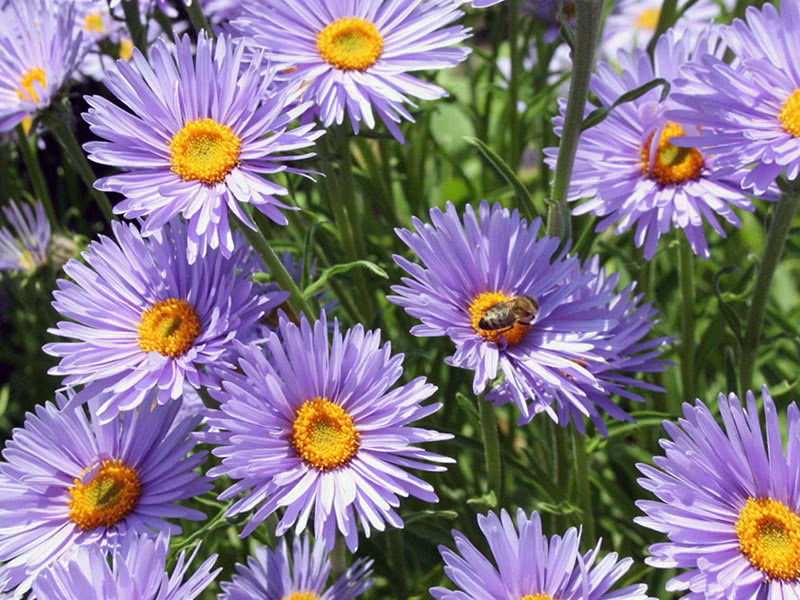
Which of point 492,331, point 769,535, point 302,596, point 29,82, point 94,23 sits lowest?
point 302,596

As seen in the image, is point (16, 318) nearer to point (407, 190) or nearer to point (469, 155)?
point (407, 190)

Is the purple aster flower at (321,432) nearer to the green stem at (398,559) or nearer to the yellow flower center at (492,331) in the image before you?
the yellow flower center at (492,331)

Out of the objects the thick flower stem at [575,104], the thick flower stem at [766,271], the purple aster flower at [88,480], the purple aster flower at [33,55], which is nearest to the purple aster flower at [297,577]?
the purple aster flower at [88,480]

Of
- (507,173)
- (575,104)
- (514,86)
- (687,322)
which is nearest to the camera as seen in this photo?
(575,104)

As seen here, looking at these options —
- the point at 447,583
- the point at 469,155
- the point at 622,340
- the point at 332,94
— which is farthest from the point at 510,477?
the point at 469,155

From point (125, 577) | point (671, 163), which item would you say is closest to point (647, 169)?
point (671, 163)

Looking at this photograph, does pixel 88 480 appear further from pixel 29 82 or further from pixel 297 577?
pixel 29 82

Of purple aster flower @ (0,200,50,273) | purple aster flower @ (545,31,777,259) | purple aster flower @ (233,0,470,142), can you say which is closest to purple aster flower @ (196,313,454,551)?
purple aster flower @ (233,0,470,142)
